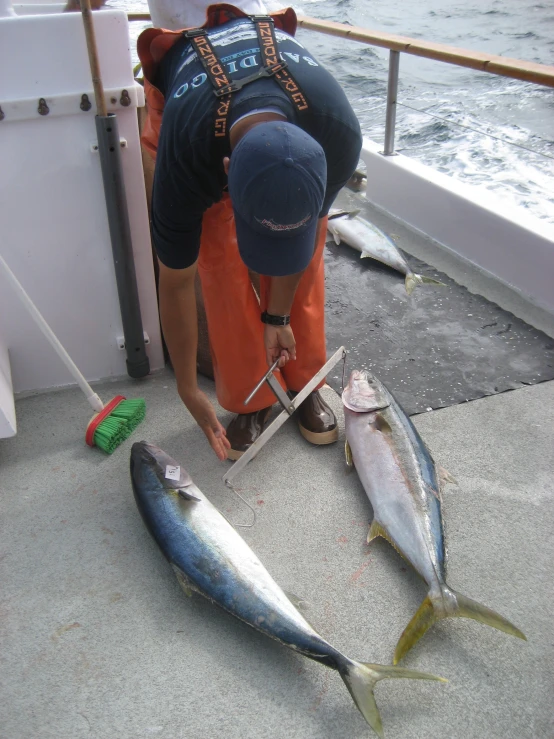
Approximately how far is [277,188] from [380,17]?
53.1 feet

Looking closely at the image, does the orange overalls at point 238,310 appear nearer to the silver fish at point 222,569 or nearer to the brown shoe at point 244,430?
the brown shoe at point 244,430

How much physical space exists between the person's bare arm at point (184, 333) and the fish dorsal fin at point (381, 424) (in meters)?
0.58

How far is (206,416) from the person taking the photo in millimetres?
2057

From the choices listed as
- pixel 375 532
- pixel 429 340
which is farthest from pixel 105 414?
pixel 429 340

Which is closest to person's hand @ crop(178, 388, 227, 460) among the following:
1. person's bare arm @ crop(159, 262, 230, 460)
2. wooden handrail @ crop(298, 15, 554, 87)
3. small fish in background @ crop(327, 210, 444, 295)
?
person's bare arm @ crop(159, 262, 230, 460)

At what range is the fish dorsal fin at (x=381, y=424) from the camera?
2235 millimetres

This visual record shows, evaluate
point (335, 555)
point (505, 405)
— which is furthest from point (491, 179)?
point (335, 555)

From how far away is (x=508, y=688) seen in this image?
154cm

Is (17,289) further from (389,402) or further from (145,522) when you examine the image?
(389,402)

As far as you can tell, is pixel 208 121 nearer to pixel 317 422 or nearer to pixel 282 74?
pixel 282 74

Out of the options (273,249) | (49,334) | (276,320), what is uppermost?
(273,249)

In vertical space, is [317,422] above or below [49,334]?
below

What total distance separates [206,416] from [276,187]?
0.99m

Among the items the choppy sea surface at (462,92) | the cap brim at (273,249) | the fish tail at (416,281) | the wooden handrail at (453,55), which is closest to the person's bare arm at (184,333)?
the cap brim at (273,249)
